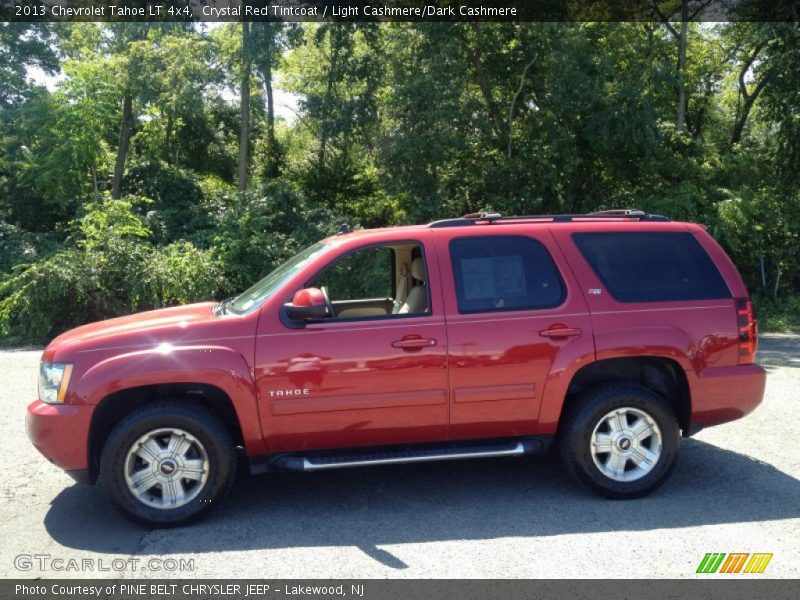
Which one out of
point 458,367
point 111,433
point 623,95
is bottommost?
point 111,433

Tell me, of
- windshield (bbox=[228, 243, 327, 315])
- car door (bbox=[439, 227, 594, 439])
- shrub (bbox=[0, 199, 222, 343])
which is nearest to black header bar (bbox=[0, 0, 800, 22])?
shrub (bbox=[0, 199, 222, 343])

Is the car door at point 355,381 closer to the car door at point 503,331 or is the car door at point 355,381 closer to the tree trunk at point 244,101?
the car door at point 503,331

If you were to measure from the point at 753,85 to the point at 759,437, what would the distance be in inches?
606

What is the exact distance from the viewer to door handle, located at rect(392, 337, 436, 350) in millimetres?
5090

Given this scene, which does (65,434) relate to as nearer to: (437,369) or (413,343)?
(413,343)

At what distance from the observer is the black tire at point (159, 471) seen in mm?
4863

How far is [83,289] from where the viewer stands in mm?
13000

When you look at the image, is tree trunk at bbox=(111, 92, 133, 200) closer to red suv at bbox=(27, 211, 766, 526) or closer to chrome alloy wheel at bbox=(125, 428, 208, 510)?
red suv at bbox=(27, 211, 766, 526)

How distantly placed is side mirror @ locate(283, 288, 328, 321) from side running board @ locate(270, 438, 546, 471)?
36.3 inches

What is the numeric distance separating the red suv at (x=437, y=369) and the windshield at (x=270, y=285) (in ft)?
0.09

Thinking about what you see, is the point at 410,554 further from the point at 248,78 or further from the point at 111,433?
the point at 248,78

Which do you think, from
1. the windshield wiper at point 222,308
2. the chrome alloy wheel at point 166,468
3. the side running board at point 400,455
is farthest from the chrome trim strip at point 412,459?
the windshield wiper at point 222,308

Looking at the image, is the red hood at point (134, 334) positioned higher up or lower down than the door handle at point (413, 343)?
higher up

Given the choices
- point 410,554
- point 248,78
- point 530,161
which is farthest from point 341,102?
point 410,554
